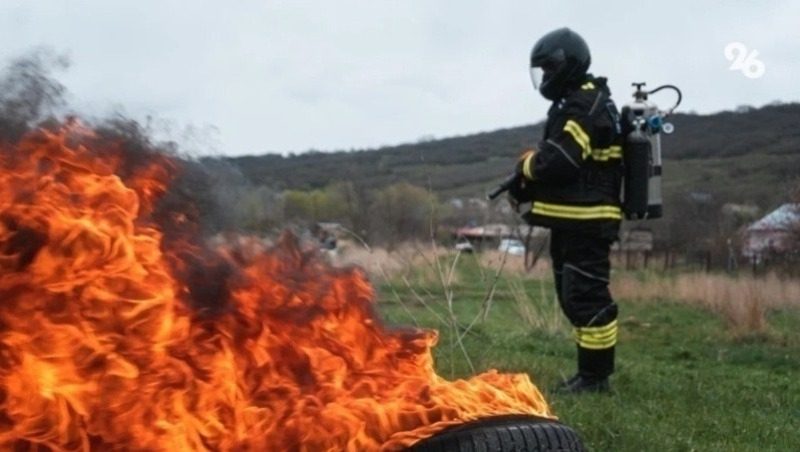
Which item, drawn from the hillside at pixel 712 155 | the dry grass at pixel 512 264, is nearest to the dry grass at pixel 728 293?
the dry grass at pixel 512 264

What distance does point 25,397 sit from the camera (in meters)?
3.27

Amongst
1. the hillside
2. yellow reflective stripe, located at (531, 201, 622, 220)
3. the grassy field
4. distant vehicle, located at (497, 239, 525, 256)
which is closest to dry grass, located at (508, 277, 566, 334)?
the grassy field

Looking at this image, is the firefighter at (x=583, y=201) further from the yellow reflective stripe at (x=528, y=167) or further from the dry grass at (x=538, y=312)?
the dry grass at (x=538, y=312)

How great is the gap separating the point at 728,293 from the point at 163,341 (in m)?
14.2

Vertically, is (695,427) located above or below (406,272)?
below

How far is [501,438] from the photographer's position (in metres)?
3.57

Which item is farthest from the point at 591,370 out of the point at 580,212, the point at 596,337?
the point at 580,212

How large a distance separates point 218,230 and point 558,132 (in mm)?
3143

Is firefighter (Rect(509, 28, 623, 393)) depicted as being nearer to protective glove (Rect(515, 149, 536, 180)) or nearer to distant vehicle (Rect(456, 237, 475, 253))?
protective glove (Rect(515, 149, 536, 180))

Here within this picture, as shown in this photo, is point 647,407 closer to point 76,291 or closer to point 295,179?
point 295,179

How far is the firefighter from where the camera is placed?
6.94 m

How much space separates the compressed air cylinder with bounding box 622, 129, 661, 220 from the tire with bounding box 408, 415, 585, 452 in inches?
143

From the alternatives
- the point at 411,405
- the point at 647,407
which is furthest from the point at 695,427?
the point at 411,405

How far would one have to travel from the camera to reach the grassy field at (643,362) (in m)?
5.98
